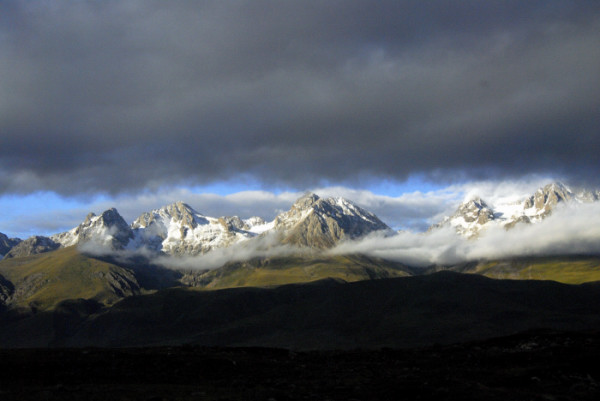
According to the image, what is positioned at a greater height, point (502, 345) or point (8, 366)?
point (8, 366)

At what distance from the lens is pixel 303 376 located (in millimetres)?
59969

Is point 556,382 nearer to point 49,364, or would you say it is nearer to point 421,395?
point 421,395

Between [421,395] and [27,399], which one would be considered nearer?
[421,395]

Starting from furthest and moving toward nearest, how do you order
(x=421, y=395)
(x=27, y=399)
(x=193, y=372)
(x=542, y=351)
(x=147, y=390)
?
(x=542, y=351) → (x=193, y=372) → (x=147, y=390) → (x=27, y=399) → (x=421, y=395)

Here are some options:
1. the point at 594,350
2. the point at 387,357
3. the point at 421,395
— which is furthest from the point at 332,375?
the point at 594,350

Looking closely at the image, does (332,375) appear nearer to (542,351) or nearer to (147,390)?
(147,390)

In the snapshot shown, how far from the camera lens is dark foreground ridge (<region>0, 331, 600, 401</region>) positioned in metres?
43.6

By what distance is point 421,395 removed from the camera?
4088 centimetres

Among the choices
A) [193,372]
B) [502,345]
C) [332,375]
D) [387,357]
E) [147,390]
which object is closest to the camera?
[147,390]

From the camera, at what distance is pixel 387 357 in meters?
83.0

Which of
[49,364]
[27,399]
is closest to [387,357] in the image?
[49,364]

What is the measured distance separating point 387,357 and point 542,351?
76.0 feet

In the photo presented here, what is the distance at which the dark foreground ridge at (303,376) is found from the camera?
43594 millimetres

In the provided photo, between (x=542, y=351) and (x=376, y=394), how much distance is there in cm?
3899
